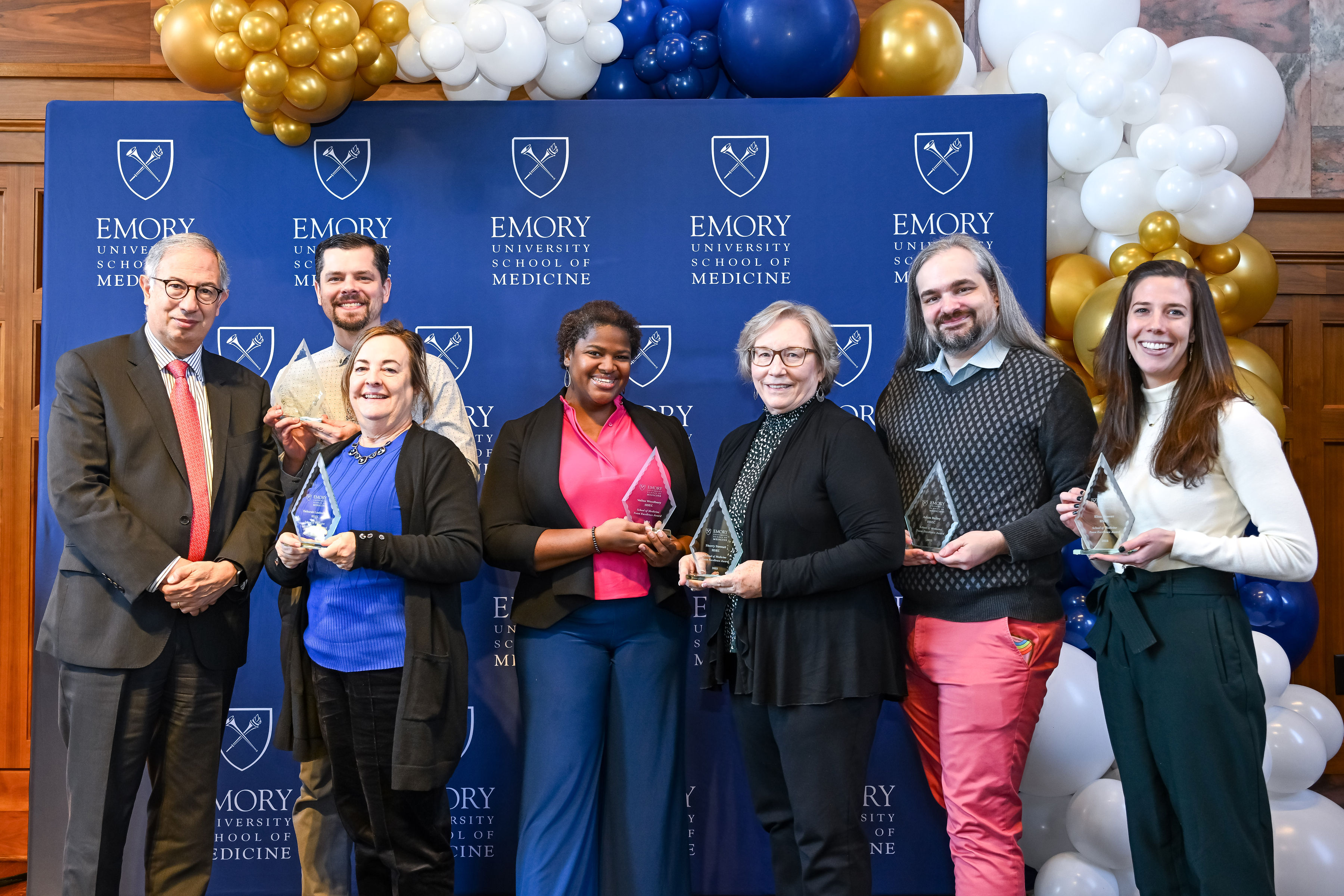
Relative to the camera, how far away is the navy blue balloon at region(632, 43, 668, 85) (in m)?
3.24

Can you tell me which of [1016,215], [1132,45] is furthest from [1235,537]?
[1132,45]

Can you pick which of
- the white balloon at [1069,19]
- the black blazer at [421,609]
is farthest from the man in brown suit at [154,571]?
the white balloon at [1069,19]

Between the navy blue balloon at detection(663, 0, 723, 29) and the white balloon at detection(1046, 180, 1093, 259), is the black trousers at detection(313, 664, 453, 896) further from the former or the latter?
the white balloon at detection(1046, 180, 1093, 259)

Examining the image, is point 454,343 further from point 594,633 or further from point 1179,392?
point 1179,392

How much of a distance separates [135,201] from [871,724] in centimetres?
289

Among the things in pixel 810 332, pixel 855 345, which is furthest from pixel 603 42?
pixel 810 332

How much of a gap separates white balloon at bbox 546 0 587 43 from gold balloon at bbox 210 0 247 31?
93 centimetres

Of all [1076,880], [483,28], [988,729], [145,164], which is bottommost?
[1076,880]

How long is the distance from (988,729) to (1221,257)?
2040 mm

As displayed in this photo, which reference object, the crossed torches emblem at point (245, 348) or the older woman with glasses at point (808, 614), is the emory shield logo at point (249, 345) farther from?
the older woman with glasses at point (808, 614)

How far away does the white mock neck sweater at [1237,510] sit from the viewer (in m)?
1.97

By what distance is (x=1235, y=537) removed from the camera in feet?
6.67

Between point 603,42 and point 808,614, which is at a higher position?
point 603,42

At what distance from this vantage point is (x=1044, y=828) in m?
3.05
